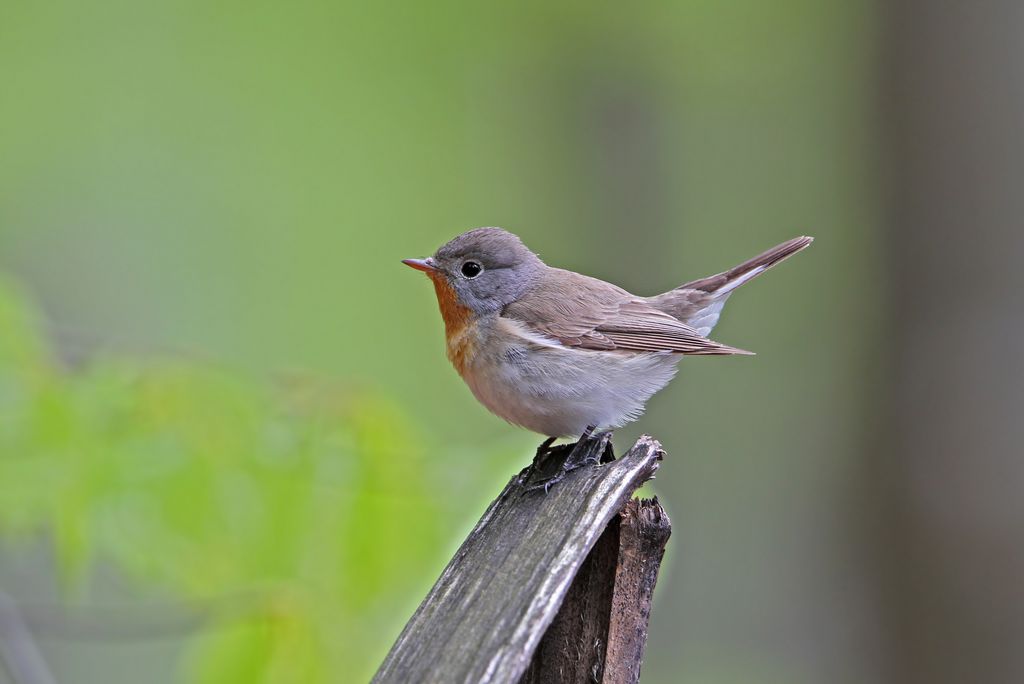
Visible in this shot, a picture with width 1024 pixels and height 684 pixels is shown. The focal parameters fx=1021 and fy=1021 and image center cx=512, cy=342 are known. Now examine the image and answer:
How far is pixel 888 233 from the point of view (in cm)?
705

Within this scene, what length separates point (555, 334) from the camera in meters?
3.46

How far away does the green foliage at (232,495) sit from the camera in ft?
9.70

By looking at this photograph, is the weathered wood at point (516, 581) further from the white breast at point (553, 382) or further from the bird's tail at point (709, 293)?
the bird's tail at point (709, 293)

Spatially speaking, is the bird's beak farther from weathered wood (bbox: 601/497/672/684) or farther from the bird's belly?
weathered wood (bbox: 601/497/672/684)

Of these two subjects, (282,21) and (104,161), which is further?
(282,21)

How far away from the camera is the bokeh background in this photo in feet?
10.3

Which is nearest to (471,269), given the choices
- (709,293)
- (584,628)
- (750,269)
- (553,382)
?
(553,382)

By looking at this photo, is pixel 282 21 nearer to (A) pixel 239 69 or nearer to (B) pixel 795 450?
(A) pixel 239 69

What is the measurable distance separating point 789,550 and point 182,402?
7037 millimetres

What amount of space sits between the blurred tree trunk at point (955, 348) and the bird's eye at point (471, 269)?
3.87 meters

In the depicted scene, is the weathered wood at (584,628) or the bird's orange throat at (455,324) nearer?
the weathered wood at (584,628)

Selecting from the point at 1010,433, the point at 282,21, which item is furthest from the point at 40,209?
the point at 1010,433

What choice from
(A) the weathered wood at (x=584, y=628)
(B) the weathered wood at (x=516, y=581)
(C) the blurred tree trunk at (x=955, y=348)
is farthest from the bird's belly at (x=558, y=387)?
(C) the blurred tree trunk at (x=955, y=348)

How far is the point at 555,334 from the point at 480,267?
1.46ft
